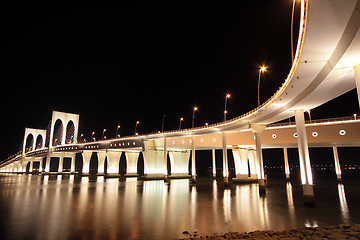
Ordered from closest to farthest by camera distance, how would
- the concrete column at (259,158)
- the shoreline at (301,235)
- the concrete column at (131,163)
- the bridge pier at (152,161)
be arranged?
the shoreline at (301,235)
the concrete column at (259,158)
the bridge pier at (152,161)
the concrete column at (131,163)

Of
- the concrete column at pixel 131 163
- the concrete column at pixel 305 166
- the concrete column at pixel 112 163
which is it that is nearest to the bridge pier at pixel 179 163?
the concrete column at pixel 131 163

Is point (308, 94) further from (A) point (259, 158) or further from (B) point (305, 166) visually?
(A) point (259, 158)

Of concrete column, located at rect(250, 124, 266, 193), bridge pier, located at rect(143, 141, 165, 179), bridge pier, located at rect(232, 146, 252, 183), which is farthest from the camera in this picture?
bridge pier, located at rect(143, 141, 165, 179)

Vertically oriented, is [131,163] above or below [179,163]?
above

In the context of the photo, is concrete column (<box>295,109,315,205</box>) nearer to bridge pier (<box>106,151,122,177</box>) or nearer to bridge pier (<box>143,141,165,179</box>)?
bridge pier (<box>143,141,165,179</box>)

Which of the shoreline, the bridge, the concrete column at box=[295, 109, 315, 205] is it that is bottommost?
the shoreline

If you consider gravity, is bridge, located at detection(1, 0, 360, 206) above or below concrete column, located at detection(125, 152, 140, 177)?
above

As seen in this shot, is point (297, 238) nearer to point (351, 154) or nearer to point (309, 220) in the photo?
point (309, 220)

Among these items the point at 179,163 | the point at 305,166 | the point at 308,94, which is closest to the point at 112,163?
the point at 179,163

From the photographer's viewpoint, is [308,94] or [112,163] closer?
[308,94]

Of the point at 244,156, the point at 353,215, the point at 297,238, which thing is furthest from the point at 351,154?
the point at 297,238

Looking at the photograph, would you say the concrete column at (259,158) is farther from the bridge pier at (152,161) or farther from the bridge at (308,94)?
the bridge pier at (152,161)

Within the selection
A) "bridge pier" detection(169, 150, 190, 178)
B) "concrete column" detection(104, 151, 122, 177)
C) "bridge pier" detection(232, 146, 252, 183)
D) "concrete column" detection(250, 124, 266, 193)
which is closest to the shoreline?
"concrete column" detection(250, 124, 266, 193)

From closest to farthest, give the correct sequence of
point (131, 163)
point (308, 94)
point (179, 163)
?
point (308, 94)
point (179, 163)
point (131, 163)
